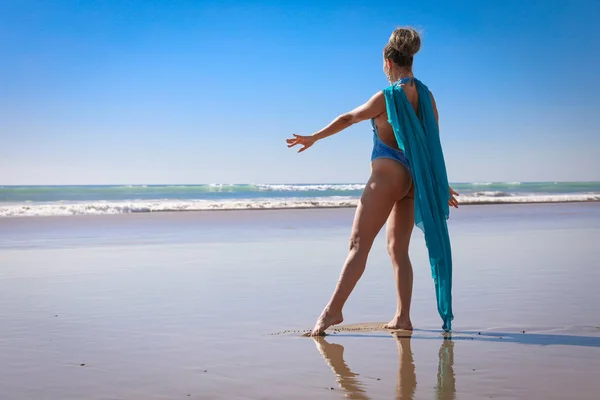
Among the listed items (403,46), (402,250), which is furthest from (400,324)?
(403,46)

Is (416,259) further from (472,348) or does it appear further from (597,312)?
(472,348)

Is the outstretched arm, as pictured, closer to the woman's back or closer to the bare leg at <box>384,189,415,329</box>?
the woman's back

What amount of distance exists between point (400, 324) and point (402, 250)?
0.47 metres

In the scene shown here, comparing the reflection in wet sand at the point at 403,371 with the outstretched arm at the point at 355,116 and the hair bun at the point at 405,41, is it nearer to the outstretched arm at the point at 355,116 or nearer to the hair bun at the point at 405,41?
the outstretched arm at the point at 355,116

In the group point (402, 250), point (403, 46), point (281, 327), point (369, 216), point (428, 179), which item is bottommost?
point (281, 327)

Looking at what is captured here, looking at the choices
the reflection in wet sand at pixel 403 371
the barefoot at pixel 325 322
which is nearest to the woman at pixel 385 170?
the barefoot at pixel 325 322

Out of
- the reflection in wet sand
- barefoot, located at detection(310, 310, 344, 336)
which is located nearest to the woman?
barefoot, located at detection(310, 310, 344, 336)

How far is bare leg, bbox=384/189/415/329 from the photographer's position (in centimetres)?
442

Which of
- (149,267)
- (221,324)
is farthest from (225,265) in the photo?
(221,324)

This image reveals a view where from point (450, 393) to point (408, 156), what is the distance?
1.62 meters

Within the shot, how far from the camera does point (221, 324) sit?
180 inches

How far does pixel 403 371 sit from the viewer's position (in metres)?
3.39

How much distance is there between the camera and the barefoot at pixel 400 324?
4.41 meters

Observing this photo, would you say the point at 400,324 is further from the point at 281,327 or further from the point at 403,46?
the point at 403,46
